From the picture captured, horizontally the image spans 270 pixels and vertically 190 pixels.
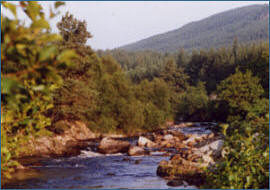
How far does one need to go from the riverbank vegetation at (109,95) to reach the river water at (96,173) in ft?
12.4

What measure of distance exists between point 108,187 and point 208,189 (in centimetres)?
880

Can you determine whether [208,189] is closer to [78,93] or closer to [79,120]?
[78,93]

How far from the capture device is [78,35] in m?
35.3

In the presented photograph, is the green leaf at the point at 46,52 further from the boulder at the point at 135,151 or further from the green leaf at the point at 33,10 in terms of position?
the boulder at the point at 135,151

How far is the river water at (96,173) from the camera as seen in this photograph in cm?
1511

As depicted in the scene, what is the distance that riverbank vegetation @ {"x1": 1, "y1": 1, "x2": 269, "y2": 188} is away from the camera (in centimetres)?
198

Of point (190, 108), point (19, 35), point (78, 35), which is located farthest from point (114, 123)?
point (19, 35)

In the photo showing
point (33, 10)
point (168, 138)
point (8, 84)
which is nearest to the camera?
point (8, 84)

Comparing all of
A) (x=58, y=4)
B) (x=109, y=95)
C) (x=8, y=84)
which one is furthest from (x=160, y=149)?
(x=8, y=84)

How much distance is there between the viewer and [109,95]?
123 ft

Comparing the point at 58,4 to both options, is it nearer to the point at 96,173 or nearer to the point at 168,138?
the point at 96,173

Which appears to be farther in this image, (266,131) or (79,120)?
(79,120)

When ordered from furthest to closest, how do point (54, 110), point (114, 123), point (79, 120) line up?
point (114, 123) < point (79, 120) < point (54, 110)

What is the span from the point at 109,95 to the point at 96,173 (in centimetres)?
2024
